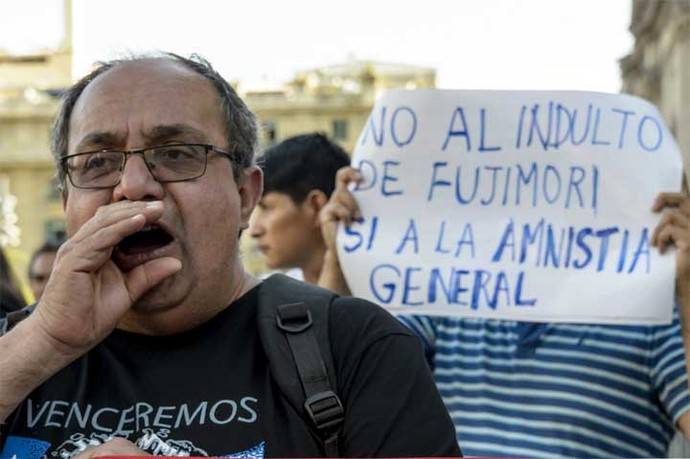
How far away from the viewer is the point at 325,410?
7.02 feet

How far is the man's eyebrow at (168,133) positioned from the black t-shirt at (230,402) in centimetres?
37

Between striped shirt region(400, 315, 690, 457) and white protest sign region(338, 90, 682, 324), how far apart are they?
0.08m

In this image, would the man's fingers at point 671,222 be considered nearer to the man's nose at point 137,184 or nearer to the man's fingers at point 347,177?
the man's fingers at point 347,177

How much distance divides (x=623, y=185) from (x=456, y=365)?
669mm

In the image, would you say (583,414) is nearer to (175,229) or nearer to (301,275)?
(175,229)

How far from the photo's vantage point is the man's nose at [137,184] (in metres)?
2.28

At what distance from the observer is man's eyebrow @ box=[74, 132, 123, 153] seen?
2.34m

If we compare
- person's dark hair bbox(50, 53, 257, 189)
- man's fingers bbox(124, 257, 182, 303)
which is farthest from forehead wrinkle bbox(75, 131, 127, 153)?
man's fingers bbox(124, 257, 182, 303)

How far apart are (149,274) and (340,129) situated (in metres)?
61.8

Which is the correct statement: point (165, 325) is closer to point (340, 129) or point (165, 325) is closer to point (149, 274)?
point (149, 274)

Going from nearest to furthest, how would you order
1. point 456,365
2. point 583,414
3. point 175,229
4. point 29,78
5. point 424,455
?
point 424,455 < point 175,229 < point 583,414 < point 456,365 < point 29,78

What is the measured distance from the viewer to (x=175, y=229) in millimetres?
2309

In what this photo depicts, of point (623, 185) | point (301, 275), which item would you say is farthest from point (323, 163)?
point (623, 185)

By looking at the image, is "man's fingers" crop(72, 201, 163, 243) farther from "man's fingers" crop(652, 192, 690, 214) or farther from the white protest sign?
"man's fingers" crop(652, 192, 690, 214)
